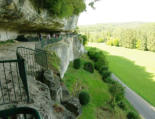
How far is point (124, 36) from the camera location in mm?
74062

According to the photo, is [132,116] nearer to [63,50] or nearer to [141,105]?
[141,105]

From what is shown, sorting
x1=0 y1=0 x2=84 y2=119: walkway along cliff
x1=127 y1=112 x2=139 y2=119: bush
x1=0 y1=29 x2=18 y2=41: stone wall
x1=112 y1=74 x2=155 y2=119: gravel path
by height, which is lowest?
x1=112 y1=74 x2=155 y2=119: gravel path

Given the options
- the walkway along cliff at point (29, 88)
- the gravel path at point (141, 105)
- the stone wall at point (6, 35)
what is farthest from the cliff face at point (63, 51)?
the gravel path at point (141, 105)

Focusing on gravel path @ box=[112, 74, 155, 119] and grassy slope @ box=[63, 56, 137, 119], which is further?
gravel path @ box=[112, 74, 155, 119]

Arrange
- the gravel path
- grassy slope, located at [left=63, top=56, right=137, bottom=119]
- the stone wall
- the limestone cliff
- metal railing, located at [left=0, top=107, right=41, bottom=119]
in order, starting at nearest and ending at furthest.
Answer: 1. metal railing, located at [left=0, top=107, right=41, bottom=119]
2. the limestone cliff
3. grassy slope, located at [left=63, top=56, right=137, bottom=119]
4. the stone wall
5. the gravel path

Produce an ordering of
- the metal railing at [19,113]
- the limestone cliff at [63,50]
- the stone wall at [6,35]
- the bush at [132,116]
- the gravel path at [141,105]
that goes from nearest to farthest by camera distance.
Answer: the metal railing at [19,113], the limestone cliff at [63,50], the stone wall at [6,35], the bush at [132,116], the gravel path at [141,105]

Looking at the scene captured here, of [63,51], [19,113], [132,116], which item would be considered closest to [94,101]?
[132,116]

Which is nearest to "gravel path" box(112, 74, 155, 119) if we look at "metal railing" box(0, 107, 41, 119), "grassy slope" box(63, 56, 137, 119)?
"grassy slope" box(63, 56, 137, 119)

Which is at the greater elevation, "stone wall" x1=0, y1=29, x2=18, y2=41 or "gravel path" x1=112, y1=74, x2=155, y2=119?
"stone wall" x1=0, y1=29, x2=18, y2=41

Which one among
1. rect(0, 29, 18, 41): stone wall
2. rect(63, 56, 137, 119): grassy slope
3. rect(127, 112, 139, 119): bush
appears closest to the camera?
rect(63, 56, 137, 119): grassy slope

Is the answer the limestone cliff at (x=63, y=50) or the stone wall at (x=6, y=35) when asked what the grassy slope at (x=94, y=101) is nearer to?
the limestone cliff at (x=63, y=50)

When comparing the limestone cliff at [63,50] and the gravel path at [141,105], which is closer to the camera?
the limestone cliff at [63,50]

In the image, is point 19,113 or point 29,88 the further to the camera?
point 29,88

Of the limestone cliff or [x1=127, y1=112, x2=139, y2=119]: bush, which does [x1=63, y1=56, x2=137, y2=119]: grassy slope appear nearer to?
[x1=127, y1=112, x2=139, y2=119]: bush
